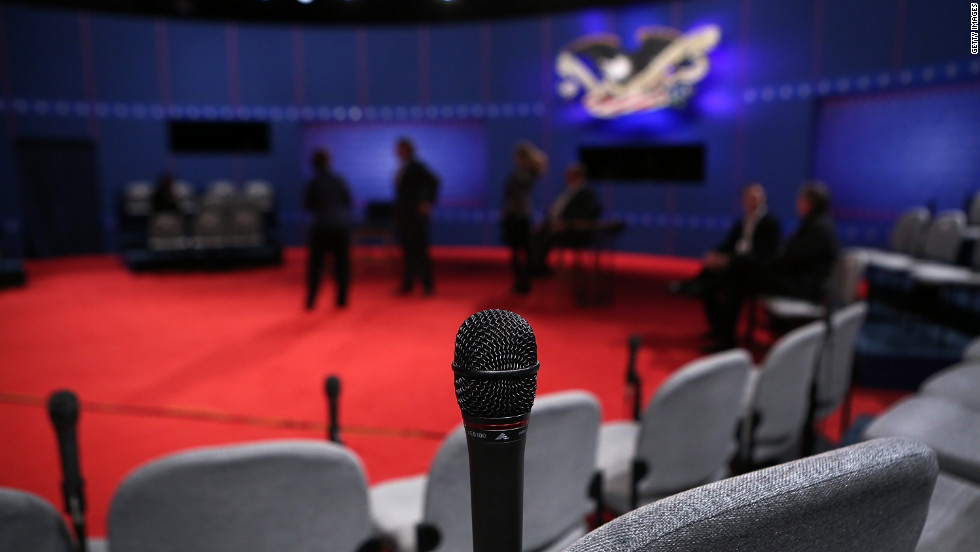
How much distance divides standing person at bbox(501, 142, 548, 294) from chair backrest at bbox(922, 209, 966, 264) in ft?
11.6

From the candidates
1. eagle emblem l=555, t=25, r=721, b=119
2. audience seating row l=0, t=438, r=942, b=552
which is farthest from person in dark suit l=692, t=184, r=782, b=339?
eagle emblem l=555, t=25, r=721, b=119

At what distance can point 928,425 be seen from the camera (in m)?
1.58

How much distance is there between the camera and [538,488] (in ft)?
4.62

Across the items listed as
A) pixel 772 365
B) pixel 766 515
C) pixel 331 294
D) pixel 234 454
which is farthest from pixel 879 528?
pixel 331 294

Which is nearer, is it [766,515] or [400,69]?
[766,515]

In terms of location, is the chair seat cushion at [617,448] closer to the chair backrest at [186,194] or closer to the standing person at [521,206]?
the standing person at [521,206]

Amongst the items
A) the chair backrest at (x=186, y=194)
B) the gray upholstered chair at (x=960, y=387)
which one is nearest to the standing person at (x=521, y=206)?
the gray upholstered chair at (x=960, y=387)

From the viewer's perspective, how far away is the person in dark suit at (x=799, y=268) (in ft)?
14.0

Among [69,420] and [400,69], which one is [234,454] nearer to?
[69,420]

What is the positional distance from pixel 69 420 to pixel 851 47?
8531 mm

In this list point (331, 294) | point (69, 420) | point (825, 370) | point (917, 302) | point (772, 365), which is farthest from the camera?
point (331, 294)

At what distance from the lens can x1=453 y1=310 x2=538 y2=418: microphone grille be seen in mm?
494

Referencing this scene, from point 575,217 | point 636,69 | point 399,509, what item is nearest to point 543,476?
point 399,509

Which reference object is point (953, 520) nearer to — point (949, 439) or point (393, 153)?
point (949, 439)
